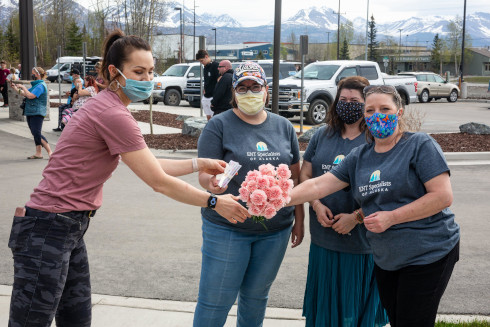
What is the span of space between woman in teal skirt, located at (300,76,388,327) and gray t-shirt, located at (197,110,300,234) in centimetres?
31

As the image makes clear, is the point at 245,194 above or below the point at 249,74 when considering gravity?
below

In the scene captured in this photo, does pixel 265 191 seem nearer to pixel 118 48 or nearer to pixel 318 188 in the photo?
pixel 318 188

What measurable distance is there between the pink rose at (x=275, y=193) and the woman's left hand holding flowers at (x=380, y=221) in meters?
0.52

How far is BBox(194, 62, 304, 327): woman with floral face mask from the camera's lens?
354 centimetres

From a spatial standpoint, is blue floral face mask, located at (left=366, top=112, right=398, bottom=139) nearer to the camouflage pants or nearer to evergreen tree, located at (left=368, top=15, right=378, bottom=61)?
the camouflage pants

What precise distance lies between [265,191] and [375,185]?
0.61 metres

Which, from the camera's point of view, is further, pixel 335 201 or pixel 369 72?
pixel 369 72

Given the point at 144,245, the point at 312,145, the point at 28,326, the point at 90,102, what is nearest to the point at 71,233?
the point at 28,326

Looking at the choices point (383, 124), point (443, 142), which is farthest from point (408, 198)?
point (443, 142)

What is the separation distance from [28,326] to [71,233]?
1.70ft

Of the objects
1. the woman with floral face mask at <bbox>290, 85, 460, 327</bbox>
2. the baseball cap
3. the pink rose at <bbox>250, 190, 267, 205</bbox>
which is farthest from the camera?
the baseball cap

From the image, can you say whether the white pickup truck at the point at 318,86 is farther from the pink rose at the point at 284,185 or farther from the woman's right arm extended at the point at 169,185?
the woman's right arm extended at the point at 169,185

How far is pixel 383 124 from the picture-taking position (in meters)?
3.19

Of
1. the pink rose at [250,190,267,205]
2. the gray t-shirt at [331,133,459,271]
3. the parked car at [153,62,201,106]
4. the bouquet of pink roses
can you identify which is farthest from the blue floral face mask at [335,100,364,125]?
the parked car at [153,62,201,106]
